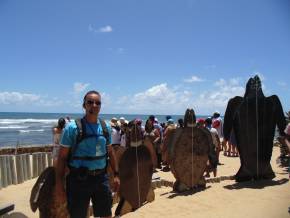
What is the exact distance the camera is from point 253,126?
9453mm

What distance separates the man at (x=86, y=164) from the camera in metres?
4.38

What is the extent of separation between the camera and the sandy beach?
692cm

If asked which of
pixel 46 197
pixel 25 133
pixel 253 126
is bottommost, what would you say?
pixel 25 133

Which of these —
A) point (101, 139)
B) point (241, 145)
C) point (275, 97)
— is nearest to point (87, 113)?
point (101, 139)

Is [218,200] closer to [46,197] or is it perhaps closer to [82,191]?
[46,197]

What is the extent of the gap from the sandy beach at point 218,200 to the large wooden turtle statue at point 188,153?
306 millimetres

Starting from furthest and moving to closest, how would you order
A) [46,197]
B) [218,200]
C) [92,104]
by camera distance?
[218,200], [46,197], [92,104]

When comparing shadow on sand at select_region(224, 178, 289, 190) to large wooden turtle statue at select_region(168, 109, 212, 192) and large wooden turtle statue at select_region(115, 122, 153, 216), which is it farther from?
large wooden turtle statue at select_region(115, 122, 153, 216)

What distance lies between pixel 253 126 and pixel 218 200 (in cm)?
244

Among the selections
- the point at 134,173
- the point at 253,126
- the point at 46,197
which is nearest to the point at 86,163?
the point at 46,197

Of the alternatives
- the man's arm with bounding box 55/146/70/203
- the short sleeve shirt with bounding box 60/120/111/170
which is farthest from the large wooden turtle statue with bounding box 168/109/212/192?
the man's arm with bounding box 55/146/70/203

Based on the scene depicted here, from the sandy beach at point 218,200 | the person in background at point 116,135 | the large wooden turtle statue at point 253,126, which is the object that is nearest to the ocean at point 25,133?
the person in background at point 116,135

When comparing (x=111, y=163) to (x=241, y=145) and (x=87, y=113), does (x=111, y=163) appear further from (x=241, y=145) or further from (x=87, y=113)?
(x=241, y=145)

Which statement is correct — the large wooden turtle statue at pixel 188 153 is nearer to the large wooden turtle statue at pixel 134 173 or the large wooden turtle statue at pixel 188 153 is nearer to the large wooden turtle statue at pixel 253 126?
the large wooden turtle statue at pixel 253 126
